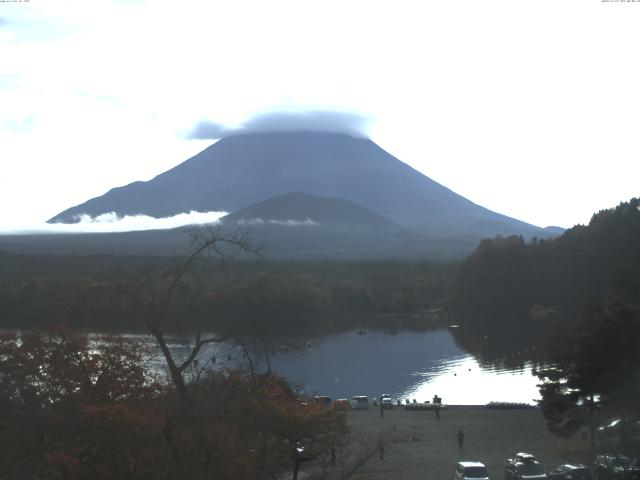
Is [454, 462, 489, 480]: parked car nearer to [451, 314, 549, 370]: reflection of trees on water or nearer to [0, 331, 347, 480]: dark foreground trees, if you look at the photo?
[0, 331, 347, 480]: dark foreground trees

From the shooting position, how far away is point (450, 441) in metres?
15.1

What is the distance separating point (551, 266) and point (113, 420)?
129 ft

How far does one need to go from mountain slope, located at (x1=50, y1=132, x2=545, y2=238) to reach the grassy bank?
111935mm

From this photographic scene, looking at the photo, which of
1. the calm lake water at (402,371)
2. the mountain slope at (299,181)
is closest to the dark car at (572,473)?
the calm lake water at (402,371)

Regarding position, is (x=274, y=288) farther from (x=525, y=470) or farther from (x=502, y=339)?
(x=525, y=470)

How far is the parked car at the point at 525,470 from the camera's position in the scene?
1083 cm

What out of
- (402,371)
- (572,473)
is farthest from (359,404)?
(572,473)

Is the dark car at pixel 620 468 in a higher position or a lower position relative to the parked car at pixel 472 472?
higher

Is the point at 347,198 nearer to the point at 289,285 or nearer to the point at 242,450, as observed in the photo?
the point at 289,285

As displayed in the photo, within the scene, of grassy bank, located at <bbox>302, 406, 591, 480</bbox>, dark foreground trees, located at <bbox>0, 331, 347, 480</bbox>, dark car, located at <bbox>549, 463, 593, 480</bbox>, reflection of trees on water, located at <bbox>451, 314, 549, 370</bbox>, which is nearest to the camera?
dark foreground trees, located at <bbox>0, 331, 347, 480</bbox>

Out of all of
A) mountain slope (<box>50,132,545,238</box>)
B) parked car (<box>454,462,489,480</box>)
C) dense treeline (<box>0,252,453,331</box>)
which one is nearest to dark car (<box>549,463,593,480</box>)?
parked car (<box>454,462,489,480</box>)

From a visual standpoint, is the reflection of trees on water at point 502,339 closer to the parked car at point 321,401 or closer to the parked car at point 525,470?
the parked car at point 321,401

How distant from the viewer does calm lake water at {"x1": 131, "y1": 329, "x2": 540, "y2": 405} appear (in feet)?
73.2

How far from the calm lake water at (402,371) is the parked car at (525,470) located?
319 inches
